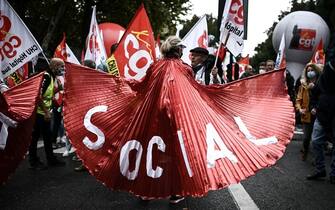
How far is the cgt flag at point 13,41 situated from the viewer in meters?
6.71

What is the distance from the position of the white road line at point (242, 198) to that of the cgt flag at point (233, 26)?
85.9 inches

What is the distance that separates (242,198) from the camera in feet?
18.0

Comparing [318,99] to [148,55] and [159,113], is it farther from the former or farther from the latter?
[159,113]

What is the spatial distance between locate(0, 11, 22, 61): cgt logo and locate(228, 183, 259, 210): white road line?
356 cm

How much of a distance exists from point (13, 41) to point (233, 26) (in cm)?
318

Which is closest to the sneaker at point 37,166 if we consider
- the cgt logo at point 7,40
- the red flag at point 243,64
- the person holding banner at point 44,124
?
the person holding banner at point 44,124

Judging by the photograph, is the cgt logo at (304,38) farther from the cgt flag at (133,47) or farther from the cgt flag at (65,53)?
the cgt flag at (133,47)

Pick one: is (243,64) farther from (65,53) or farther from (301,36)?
(65,53)

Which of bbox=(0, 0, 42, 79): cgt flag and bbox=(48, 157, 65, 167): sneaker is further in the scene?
bbox=(48, 157, 65, 167): sneaker

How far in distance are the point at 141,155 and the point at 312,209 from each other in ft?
6.40

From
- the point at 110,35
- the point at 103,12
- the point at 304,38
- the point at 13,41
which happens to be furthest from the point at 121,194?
the point at 304,38

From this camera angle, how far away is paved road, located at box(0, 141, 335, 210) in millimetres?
5090

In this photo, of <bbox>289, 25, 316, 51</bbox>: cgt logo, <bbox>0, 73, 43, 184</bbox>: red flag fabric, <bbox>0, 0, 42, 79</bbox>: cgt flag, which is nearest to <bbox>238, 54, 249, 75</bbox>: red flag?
<bbox>289, 25, 316, 51</bbox>: cgt logo

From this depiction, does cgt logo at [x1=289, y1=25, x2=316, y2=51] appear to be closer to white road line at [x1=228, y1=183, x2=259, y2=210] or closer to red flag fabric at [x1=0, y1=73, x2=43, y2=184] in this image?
white road line at [x1=228, y1=183, x2=259, y2=210]
